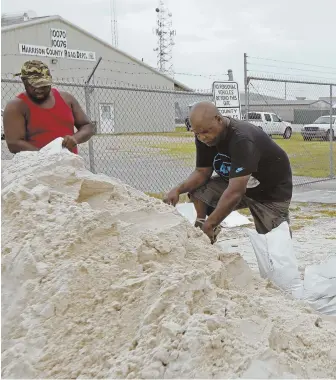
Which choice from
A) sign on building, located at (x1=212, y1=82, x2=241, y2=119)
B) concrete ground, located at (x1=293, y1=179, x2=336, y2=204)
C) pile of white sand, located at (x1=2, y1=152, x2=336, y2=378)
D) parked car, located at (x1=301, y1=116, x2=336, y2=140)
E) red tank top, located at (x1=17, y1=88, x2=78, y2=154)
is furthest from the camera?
parked car, located at (x1=301, y1=116, x2=336, y2=140)

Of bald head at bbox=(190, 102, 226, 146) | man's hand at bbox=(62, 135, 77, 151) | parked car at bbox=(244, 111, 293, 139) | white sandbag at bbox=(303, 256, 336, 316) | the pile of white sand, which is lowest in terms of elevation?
white sandbag at bbox=(303, 256, 336, 316)

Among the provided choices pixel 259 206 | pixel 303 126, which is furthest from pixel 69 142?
pixel 303 126

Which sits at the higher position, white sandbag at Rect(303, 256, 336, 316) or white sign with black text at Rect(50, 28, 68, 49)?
white sign with black text at Rect(50, 28, 68, 49)

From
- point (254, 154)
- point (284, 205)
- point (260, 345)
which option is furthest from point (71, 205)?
point (284, 205)

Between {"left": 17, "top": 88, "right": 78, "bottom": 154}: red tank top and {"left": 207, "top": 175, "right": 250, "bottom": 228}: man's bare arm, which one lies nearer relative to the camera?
{"left": 207, "top": 175, "right": 250, "bottom": 228}: man's bare arm

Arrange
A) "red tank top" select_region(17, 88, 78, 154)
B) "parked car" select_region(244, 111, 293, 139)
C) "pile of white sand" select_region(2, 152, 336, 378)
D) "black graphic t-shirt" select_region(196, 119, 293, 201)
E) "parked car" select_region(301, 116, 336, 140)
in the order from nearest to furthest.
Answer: "pile of white sand" select_region(2, 152, 336, 378), "black graphic t-shirt" select_region(196, 119, 293, 201), "red tank top" select_region(17, 88, 78, 154), "parked car" select_region(301, 116, 336, 140), "parked car" select_region(244, 111, 293, 139)

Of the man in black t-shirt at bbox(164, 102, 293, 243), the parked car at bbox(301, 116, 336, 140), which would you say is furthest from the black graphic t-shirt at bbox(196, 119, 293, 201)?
the parked car at bbox(301, 116, 336, 140)

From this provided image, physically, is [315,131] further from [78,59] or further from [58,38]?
[58,38]

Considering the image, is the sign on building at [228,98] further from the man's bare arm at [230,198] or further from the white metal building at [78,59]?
the white metal building at [78,59]

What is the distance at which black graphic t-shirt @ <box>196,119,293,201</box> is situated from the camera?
4047 millimetres

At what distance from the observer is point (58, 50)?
24.5 metres

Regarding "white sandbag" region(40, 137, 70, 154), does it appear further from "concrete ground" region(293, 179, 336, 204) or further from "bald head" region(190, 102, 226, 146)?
"concrete ground" region(293, 179, 336, 204)

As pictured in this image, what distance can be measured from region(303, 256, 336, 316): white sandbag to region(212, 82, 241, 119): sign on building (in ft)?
17.1

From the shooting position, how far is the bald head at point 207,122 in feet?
13.0
